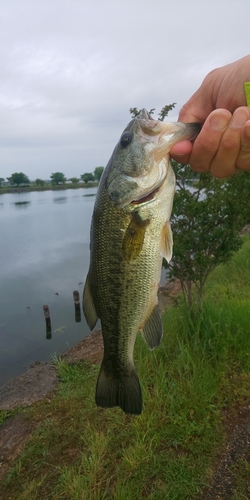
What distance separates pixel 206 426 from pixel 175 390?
0.52 meters

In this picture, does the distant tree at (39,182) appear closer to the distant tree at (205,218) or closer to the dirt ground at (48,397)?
the dirt ground at (48,397)

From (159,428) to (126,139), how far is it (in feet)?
10.4

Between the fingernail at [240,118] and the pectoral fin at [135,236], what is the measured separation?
2.67 feet

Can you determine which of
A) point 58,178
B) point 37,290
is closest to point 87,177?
point 58,178

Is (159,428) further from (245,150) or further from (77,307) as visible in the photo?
(77,307)

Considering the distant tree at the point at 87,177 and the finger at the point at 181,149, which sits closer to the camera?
the finger at the point at 181,149

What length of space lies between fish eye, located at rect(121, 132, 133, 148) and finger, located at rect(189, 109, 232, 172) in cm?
43

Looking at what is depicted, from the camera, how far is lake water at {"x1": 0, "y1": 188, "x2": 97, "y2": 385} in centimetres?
982

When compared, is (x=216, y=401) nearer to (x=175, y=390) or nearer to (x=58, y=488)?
(x=175, y=390)

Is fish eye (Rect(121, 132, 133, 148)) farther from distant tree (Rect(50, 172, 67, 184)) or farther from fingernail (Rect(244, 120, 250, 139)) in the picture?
distant tree (Rect(50, 172, 67, 184))

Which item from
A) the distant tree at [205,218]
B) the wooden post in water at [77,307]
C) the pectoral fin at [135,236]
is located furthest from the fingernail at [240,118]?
the wooden post in water at [77,307]

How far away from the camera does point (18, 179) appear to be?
103125mm

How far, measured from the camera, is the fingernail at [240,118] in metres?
1.96

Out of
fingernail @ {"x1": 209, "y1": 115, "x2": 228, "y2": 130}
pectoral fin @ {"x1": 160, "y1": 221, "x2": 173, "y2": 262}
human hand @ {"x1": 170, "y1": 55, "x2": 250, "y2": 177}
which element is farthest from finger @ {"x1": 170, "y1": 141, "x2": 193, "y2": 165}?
pectoral fin @ {"x1": 160, "y1": 221, "x2": 173, "y2": 262}
